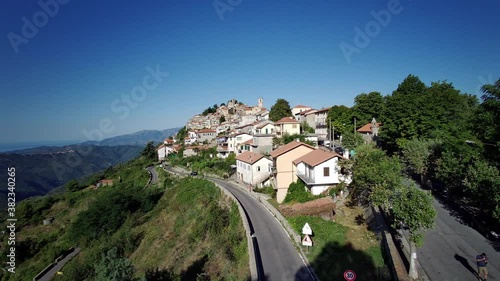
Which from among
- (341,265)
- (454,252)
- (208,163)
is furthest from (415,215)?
(208,163)

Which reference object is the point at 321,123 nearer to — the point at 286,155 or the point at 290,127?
the point at 290,127

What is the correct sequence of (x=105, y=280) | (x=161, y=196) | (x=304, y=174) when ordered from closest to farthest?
(x=105, y=280) → (x=304, y=174) → (x=161, y=196)

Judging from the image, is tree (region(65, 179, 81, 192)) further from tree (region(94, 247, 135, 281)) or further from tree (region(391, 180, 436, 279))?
tree (region(391, 180, 436, 279))

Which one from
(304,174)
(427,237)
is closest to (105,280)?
(427,237)

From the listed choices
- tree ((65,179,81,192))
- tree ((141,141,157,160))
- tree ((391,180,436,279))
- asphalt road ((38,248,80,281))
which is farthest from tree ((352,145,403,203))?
tree ((141,141,157,160))

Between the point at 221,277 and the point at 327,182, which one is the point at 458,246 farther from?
the point at 221,277

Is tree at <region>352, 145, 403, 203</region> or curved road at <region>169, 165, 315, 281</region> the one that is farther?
tree at <region>352, 145, 403, 203</region>

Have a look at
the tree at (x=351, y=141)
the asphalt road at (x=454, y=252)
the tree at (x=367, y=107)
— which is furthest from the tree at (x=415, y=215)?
the tree at (x=367, y=107)

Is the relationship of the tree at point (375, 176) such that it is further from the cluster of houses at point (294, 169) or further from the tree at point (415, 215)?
the tree at point (415, 215)
